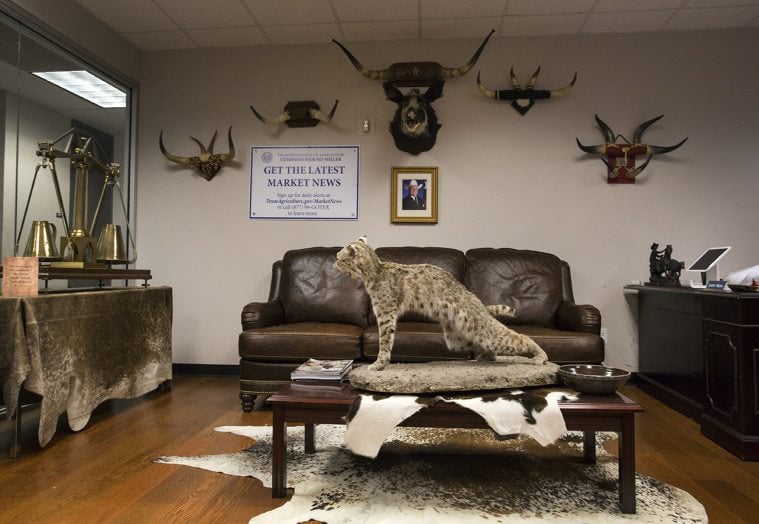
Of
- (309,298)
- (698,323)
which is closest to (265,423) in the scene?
(309,298)

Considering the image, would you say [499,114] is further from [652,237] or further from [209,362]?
[209,362]

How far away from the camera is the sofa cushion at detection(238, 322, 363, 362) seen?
2930 millimetres

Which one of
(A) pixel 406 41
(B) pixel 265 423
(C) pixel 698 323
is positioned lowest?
(B) pixel 265 423

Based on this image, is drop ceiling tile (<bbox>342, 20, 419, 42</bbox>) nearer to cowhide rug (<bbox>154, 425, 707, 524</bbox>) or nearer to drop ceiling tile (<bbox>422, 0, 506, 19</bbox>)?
drop ceiling tile (<bbox>422, 0, 506, 19</bbox>)

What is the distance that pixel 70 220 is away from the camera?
329 centimetres

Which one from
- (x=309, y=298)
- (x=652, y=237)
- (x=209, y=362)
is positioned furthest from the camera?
(x=209, y=362)

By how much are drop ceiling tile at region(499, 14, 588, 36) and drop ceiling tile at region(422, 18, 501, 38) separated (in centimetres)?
11

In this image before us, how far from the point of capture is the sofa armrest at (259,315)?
313 centimetres

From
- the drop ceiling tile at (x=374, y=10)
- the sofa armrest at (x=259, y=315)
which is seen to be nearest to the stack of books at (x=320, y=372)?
the sofa armrest at (x=259, y=315)

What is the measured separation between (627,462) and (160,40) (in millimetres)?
4563

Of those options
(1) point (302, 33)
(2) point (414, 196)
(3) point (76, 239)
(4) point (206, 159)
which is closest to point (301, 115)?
(1) point (302, 33)

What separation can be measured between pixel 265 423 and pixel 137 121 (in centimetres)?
310

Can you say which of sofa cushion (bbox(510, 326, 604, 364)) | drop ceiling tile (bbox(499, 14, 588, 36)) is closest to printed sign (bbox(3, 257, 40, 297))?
sofa cushion (bbox(510, 326, 604, 364))

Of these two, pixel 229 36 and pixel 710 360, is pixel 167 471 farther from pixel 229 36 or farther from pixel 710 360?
pixel 229 36
